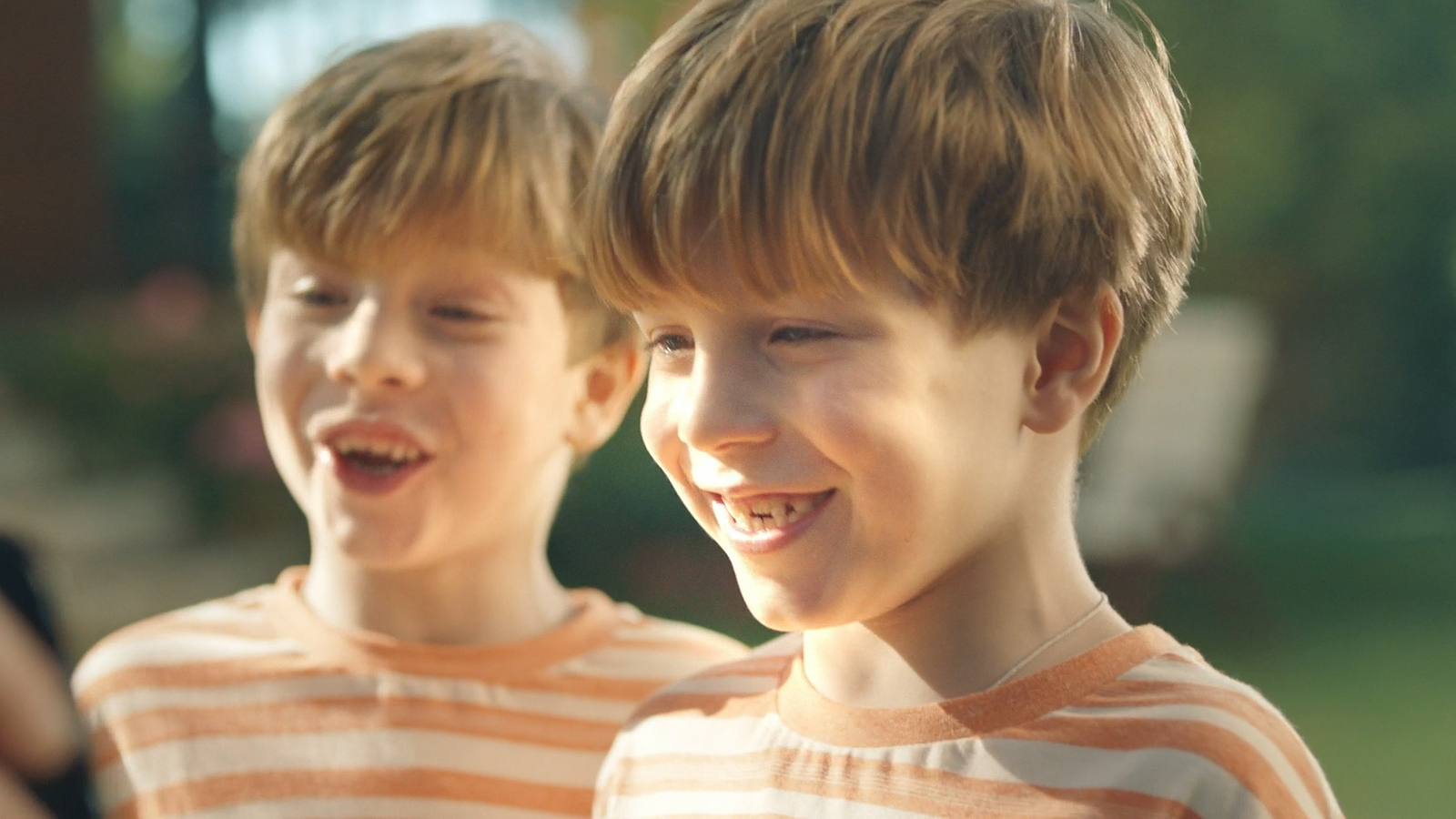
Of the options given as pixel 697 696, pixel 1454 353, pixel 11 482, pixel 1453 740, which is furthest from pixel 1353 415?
pixel 697 696

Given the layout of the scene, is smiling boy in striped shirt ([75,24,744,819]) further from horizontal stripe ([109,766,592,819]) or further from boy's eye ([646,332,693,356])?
boy's eye ([646,332,693,356])

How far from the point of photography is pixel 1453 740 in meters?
4.05

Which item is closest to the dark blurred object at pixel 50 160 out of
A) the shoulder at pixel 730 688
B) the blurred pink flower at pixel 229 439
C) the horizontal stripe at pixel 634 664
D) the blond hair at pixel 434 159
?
the blurred pink flower at pixel 229 439

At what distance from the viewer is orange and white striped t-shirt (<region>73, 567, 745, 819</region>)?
4.25 feet

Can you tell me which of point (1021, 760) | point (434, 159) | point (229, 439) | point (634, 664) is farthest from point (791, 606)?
point (229, 439)

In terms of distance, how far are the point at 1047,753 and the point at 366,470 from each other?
670mm

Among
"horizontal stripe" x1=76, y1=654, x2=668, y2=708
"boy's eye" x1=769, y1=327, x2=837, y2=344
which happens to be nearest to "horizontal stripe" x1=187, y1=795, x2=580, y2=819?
"horizontal stripe" x1=76, y1=654, x2=668, y2=708

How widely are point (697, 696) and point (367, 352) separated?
15.9 inches

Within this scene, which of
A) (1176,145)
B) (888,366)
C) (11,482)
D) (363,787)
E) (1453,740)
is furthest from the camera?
(11,482)

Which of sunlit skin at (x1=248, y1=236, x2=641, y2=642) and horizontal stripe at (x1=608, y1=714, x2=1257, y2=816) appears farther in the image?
sunlit skin at (x1=248, y1=236, x2=641, y2=642)

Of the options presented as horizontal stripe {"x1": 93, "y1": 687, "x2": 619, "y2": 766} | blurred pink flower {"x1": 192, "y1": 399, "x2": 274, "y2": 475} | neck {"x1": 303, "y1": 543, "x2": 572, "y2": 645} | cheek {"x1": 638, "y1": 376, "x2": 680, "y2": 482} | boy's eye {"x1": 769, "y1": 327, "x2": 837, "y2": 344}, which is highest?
boy's eye {"x1": 769, "y1": 327, "x2": 837, "y2": 344}

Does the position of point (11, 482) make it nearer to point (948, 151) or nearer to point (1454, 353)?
point (948, 151)

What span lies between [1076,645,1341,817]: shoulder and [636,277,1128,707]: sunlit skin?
52 mm

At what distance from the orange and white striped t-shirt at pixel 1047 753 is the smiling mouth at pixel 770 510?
15 cm
